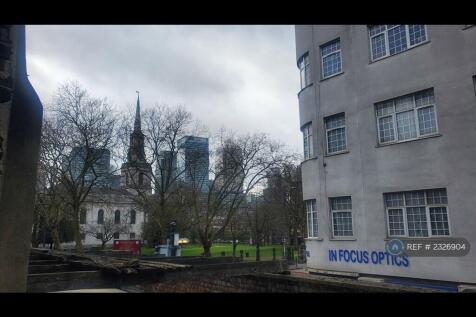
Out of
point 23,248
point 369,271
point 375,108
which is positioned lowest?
point 369,271

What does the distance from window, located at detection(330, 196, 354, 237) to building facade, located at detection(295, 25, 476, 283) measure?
0.15 feet

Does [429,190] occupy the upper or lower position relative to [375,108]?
lower

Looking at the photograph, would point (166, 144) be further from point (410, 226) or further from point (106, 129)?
point (410, 226)

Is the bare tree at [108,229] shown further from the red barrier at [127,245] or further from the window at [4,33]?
the window at [4,33]

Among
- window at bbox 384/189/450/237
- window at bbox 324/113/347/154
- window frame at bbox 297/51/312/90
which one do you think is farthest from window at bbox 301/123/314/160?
window at bbox 384/189/450/237

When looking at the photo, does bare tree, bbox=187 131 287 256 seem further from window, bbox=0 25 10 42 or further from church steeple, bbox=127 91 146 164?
window, bbox=0 25 10 42

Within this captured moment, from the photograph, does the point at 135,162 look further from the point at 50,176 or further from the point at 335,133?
the point at 335,133

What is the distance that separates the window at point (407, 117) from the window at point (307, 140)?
3991 mm

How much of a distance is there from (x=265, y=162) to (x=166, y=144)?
373 inches

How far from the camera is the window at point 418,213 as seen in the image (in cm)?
1456

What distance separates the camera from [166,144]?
3959 cm
